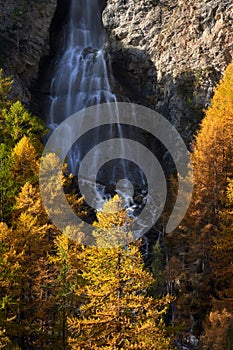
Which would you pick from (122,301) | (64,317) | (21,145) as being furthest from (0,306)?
(21,145)

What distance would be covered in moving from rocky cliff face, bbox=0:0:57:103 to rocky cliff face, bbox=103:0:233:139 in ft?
26.8

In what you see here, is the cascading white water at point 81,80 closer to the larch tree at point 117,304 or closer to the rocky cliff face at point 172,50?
the rocky cliff face at point 172,50

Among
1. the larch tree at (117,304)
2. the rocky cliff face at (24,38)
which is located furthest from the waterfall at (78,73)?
the larch tree at (117,304)

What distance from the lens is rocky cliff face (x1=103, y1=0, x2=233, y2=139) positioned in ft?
143

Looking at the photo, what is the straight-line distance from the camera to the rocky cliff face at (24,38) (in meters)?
47.0

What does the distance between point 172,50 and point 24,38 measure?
17916 millimetres

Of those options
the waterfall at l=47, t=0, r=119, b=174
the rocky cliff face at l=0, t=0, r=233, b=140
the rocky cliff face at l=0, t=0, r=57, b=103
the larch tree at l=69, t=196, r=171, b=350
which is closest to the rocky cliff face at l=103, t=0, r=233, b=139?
the rocky cliff face at l=0, t=0, r=233, b=140

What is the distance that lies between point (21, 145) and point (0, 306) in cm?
1066

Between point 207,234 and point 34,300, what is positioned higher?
point 207,234

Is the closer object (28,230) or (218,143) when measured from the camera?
(28,230)

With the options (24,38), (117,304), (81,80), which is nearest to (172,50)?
(81,80)

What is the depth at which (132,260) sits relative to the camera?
17.9 meters

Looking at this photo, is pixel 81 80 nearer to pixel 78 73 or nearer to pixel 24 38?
pixel 78 73

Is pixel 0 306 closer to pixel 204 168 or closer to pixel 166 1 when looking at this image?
pixel 204 168
